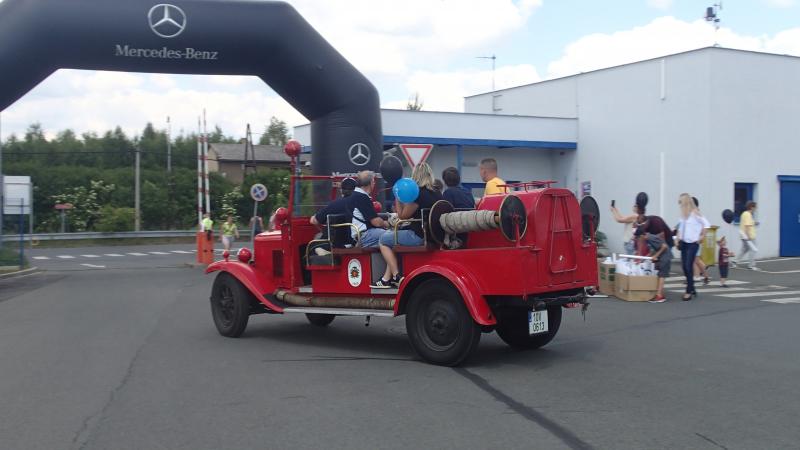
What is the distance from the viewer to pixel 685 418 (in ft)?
18.7

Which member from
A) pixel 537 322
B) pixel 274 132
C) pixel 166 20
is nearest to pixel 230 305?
pixel 537 322

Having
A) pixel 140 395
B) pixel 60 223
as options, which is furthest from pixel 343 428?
pixel 60 223

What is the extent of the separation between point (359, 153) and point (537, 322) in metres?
8.41

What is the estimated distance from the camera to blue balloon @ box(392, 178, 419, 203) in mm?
7875

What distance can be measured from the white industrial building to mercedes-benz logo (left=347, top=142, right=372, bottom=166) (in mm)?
7107

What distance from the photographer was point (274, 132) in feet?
331

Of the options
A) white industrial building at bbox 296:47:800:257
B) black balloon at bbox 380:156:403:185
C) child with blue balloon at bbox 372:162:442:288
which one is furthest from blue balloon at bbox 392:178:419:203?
white industrial building at bbox 296:47:800:257

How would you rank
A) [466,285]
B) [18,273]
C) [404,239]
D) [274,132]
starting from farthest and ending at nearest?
1. [274,132]
2. [18,273]
3. [404,239]
4. [466,285]

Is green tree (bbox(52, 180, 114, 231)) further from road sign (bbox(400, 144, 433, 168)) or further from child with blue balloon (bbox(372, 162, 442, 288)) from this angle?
child with blue balloon (bbox(372, 162, 442, 288))

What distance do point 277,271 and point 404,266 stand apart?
221cm

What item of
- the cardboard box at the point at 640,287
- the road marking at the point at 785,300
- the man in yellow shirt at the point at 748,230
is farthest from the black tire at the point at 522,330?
the man in yellow shirt at the point at 748,230

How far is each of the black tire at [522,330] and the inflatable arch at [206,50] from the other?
7.51m

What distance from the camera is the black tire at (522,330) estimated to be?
8.41 meters

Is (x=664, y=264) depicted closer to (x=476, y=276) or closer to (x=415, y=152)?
(x=415, y=152)
